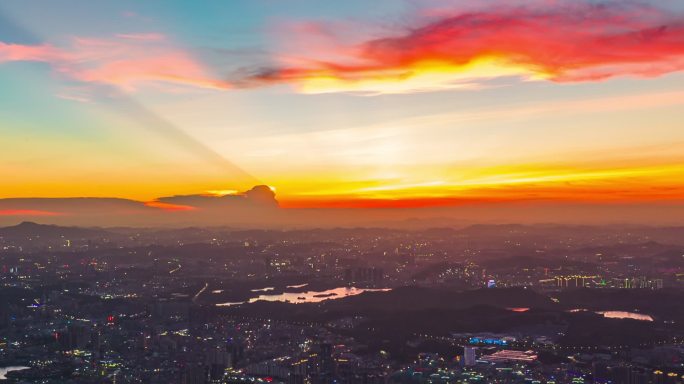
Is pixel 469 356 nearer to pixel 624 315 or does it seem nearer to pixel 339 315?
pixel 339 315

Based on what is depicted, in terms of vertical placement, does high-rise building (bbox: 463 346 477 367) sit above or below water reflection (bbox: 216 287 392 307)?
above

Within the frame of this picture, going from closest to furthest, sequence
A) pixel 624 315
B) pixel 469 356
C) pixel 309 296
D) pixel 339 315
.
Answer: pixel 469 356, pixel 339 315, pixel 624 315, pixel 309 296

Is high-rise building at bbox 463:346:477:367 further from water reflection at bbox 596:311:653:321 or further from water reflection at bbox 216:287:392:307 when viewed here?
water reflection at bbox 216:287:392:307

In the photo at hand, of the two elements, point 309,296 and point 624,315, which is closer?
point 624,315

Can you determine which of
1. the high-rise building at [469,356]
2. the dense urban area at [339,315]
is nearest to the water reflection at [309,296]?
the dense urban area at [339,315]

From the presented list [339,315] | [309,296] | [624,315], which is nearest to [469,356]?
[339,315]

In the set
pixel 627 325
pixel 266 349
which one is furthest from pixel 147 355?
pixel 627 325

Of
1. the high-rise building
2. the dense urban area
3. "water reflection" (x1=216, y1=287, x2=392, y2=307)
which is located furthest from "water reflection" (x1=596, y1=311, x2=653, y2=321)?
"water reflection" (x1=216, y1=287, x2=392, y2=307)

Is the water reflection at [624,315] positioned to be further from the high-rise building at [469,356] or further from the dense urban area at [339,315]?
the high-rise building at [469,356]

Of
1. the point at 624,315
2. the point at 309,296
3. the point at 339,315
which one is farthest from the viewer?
the point at 309,296
